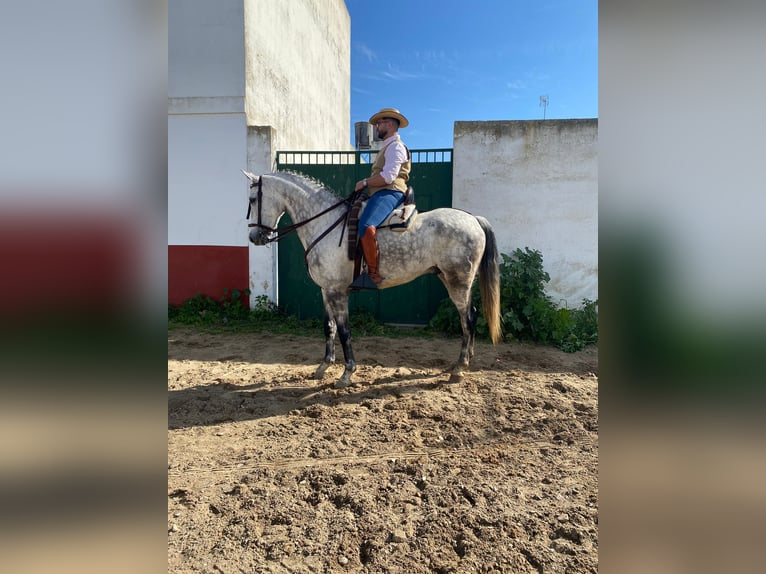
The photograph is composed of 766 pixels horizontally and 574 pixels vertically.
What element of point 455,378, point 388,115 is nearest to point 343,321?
point 455,378

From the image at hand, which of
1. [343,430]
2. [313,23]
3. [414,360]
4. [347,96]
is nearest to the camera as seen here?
[343,430]

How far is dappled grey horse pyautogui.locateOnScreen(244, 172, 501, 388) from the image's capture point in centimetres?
374

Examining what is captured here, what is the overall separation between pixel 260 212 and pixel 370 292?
267cm

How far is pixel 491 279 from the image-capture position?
13.5ft

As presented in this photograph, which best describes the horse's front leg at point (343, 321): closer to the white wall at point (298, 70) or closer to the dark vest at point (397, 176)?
the dark vest at point (397, 176)

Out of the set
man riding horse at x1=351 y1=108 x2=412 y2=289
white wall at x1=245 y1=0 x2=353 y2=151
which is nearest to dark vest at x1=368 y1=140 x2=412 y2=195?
man riding horse at x1=351 y1=108 x2=412 y2=289

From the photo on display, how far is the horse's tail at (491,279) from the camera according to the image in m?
4.09
